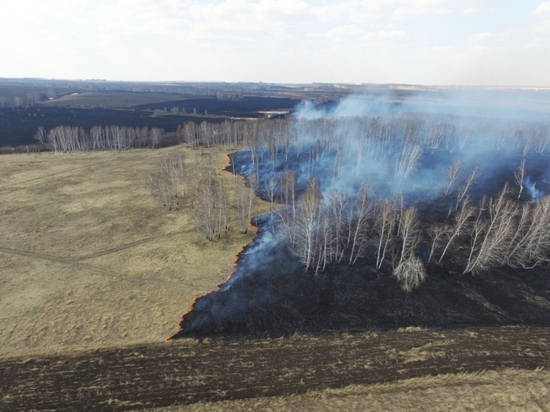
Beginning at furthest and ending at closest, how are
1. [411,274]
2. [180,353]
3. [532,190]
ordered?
[532,190] → [411,274] → [180,353]

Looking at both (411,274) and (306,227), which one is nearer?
(411,274)

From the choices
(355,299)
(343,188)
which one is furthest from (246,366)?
Answer: (343,188)

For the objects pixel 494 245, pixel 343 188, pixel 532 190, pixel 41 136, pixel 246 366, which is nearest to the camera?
pixel 246 366

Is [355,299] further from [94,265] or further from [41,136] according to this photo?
[41,136]

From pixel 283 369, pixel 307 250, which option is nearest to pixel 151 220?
pixel 307 250

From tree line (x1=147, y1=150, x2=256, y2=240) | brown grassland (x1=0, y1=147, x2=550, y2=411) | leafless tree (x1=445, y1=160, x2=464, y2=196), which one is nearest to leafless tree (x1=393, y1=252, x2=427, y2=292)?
brown grassland (x1=0, y1=147, x2=550, y2=411)

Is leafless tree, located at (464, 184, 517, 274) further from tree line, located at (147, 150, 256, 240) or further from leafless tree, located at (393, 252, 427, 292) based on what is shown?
tree line, located at (147, 150, 256, 240)

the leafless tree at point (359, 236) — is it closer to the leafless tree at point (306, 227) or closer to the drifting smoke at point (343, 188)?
the drifting smoke at point (343, 188)
